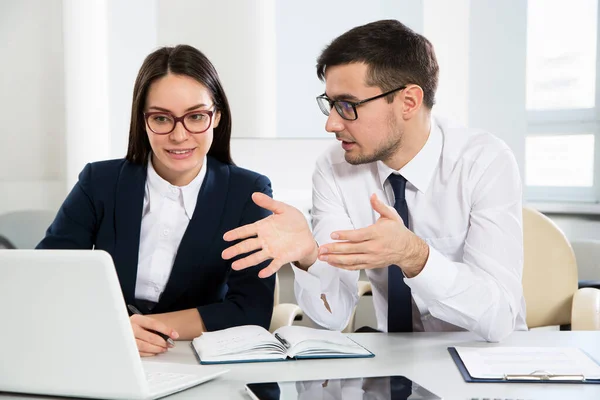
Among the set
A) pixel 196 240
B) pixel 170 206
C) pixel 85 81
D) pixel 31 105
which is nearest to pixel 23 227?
pixel 31 105

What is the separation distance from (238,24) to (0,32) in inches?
46.7

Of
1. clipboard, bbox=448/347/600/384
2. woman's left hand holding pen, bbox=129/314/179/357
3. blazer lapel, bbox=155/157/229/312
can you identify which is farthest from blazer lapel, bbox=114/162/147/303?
clipboard, bbox=448/347/600/384

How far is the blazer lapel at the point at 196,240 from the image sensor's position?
1810 millimetres

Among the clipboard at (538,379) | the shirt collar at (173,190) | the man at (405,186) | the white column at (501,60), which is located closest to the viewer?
the clipboard at (538,379)

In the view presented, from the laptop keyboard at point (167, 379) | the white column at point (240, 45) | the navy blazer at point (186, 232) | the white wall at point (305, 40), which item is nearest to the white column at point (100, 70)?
the white column at point (240, 45)

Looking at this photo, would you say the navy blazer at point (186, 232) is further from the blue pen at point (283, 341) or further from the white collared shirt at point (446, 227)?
the blue pen at point (283, 341)

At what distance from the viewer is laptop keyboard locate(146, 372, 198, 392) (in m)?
1.08

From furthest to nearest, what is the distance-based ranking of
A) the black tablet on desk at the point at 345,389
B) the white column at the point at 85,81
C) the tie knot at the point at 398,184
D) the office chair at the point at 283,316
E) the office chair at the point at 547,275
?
the white column at the point at 85,81 < the office chair at the point at 547,275 < the office chair at the point at 283,316 < the tie knot at the point at 398,184 < the black tablet on desk at the point at 345,389

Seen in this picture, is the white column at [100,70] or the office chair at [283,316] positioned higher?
the white column at [100,70]

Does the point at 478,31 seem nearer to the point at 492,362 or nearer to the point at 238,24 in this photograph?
the point at 238,24

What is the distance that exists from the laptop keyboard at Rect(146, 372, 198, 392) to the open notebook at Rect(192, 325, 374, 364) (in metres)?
0.14

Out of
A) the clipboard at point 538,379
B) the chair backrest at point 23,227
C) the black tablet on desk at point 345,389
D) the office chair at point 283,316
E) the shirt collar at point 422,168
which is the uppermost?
the shirt collar at point 422,168

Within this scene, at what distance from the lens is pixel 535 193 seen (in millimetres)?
3584

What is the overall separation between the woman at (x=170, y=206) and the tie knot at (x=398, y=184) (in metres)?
0.38
